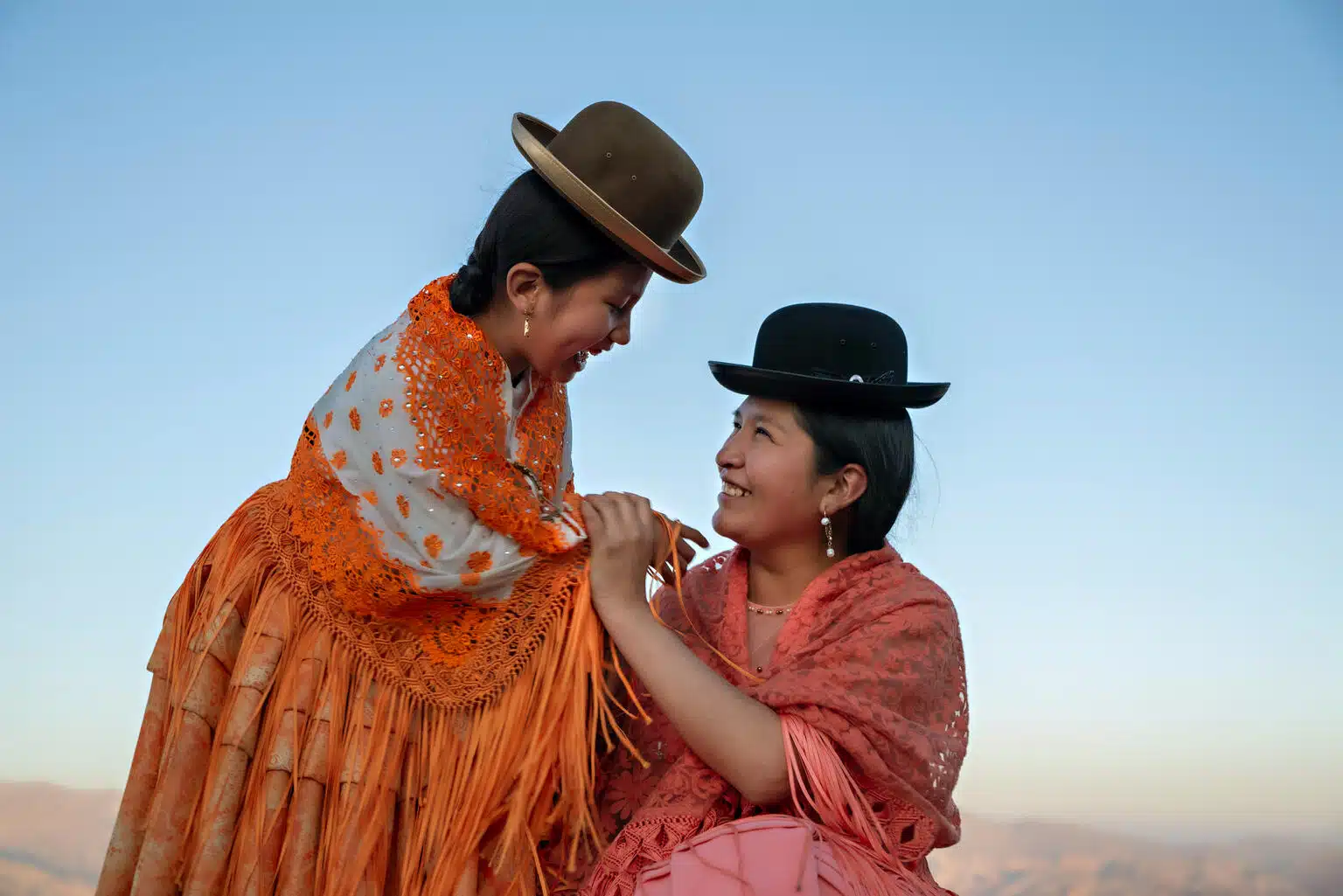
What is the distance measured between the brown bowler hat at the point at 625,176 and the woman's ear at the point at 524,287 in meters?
0.14

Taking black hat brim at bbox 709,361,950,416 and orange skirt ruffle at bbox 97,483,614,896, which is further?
black hat brim at bbox 709,361,950,416

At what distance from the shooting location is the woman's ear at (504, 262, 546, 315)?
2.23 meters

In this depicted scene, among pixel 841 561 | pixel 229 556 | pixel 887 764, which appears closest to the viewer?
pixel 887 764

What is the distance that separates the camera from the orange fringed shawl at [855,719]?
205 centimetres

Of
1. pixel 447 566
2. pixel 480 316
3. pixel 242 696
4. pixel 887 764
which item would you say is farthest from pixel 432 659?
pixel 887 764

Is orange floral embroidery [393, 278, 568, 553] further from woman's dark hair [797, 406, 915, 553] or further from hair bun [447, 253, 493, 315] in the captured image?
woman's dark hair [797, 406, 915, 553]

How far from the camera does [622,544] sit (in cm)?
214

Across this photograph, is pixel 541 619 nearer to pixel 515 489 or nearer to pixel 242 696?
pixel 515 489

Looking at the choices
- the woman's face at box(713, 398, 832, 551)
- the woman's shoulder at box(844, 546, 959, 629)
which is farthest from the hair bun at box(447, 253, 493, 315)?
the woman's shoulder at box(844, 546, 959, 629)

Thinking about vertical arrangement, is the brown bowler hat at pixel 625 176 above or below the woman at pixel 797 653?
above

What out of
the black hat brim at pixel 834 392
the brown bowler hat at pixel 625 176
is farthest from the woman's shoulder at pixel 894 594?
the brown bowler hat at pixel 625 176

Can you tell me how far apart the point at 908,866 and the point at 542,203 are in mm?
1273

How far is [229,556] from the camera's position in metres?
2.24

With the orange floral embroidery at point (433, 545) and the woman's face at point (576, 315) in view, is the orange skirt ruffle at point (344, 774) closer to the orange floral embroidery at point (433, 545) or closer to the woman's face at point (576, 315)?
the orange floral embroidery at point (433, 545)
